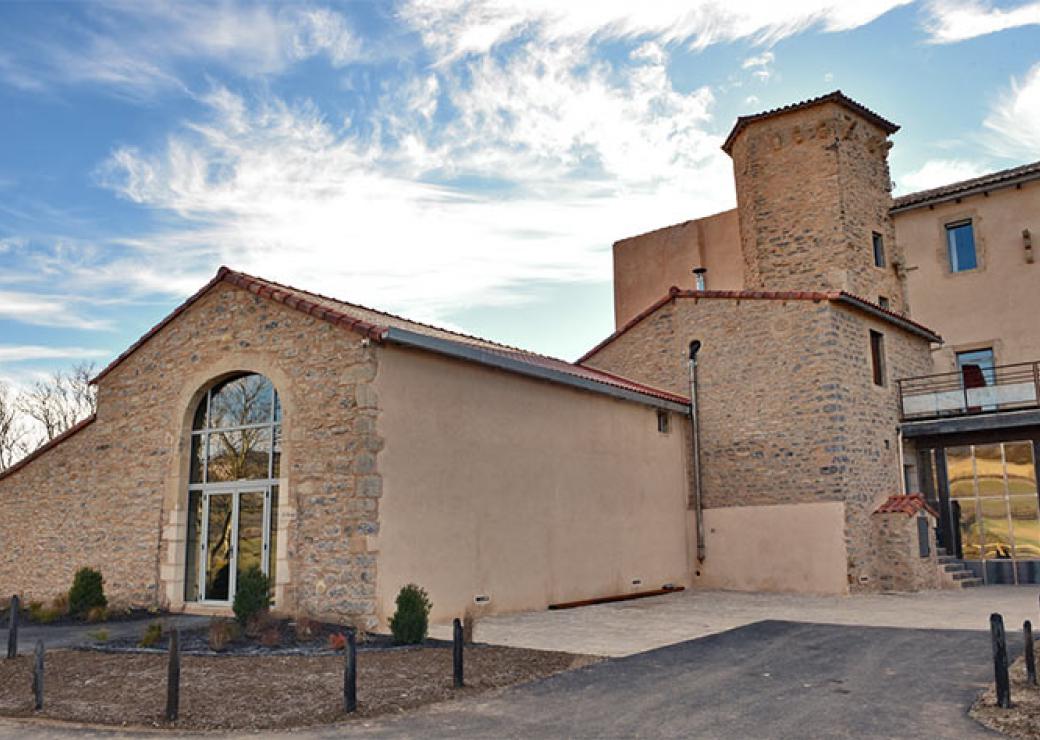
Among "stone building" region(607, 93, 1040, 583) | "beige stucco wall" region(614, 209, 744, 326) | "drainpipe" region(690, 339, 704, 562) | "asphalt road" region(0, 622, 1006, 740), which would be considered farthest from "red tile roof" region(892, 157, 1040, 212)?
"asphalt road" region(0, 622, 1006, 740)

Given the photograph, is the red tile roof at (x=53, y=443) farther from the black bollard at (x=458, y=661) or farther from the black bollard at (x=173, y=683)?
the black bollard at (x=458, y=661)

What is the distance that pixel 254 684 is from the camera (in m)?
7.75

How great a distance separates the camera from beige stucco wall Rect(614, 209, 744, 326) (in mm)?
25547

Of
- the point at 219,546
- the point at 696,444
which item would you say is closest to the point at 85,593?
the point at 219,546

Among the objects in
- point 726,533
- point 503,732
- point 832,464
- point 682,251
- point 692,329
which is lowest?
point 503,732

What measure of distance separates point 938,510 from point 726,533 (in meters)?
5.09

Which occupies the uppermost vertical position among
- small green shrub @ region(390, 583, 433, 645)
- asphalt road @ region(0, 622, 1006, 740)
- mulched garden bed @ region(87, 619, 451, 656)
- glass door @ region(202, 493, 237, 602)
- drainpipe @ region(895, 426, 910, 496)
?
drainpipe @ region(895, 426, 910, 496)

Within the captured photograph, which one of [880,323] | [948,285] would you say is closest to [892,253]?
[948,285]

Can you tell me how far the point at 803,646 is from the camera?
31.1 feet

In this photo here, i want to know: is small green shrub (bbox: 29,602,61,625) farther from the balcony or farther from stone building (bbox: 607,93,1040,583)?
the balcony

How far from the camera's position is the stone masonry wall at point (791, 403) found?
15.7 m

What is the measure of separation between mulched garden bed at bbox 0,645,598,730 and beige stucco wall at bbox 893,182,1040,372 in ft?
58.0

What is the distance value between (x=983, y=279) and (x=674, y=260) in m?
8.93

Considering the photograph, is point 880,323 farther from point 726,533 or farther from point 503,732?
point 503,732
